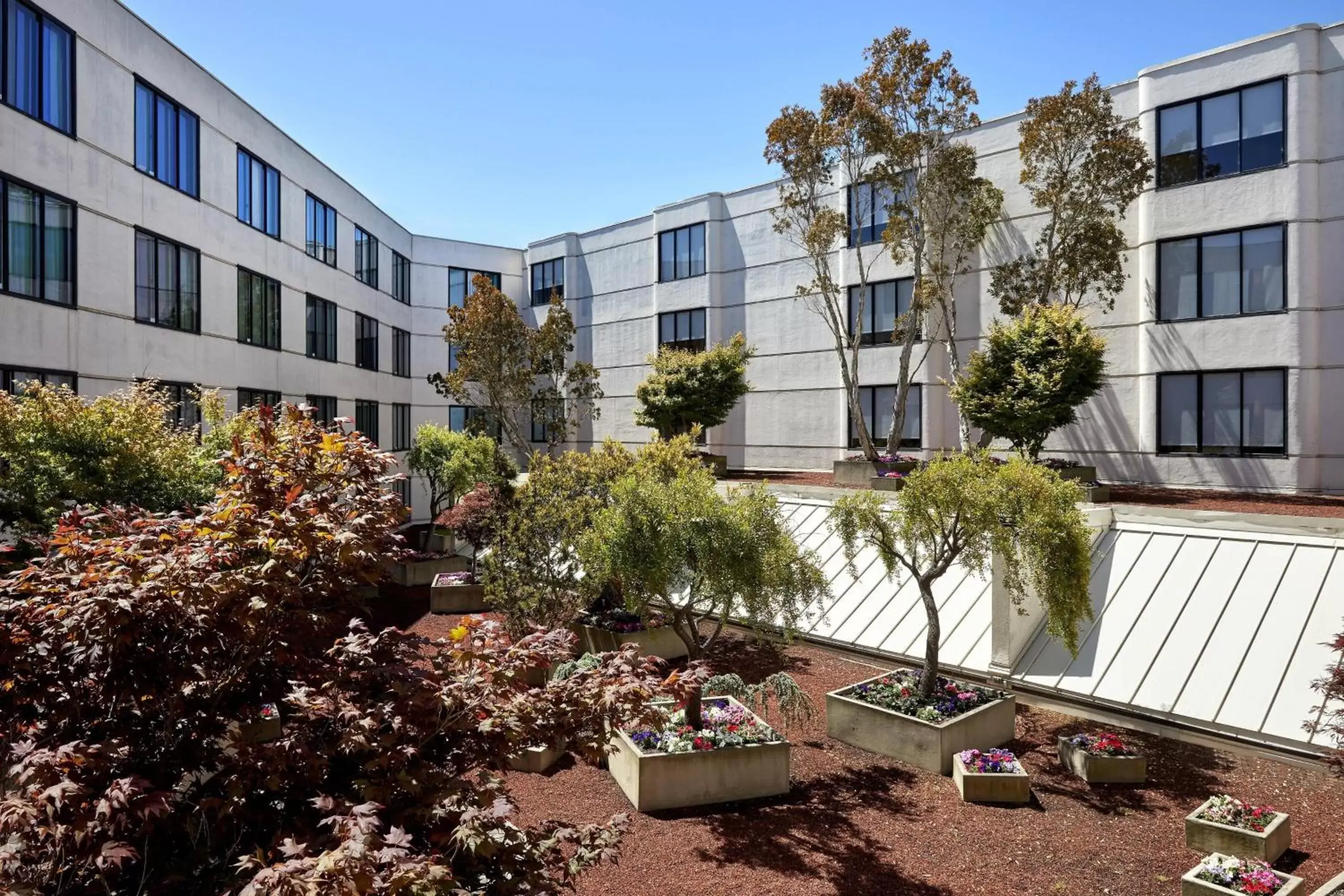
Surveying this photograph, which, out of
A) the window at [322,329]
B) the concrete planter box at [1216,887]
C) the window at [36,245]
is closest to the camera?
the concrete planter box at [1216,887]

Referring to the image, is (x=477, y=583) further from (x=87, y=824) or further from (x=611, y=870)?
(x=87, y=824)

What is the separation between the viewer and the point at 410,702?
487 cm

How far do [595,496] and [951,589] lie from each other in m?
6.90

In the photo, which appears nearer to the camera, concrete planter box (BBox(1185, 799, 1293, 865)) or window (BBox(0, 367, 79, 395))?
concrete planter box (BBox(1185, 799, 1293, 865))

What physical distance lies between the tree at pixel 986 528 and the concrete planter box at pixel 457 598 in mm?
10601

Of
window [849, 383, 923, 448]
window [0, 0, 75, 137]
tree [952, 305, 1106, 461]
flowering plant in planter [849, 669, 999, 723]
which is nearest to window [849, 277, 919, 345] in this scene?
window [849, 383, 923, 448]

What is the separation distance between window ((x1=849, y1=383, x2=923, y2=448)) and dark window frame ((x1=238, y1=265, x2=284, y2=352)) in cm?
1922

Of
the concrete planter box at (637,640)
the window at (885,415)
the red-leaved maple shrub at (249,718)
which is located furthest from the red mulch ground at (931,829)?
the window at (885,415)

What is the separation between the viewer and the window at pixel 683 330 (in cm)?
3503

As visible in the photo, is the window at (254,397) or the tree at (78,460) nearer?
the tree at (78,460)

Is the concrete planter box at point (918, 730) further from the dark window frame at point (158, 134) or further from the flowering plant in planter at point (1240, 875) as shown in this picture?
the dark window frame at point (158, 134)

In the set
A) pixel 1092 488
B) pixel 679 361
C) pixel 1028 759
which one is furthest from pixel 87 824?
pixel 679 361

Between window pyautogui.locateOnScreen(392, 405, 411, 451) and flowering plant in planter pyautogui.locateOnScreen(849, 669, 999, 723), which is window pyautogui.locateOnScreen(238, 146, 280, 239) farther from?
flowering plant in planter pyautogui.locateOnScreen(849, 669, 999, 723)

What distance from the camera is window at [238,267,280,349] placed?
23281mm
